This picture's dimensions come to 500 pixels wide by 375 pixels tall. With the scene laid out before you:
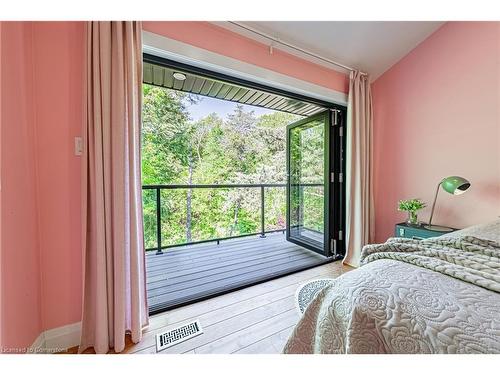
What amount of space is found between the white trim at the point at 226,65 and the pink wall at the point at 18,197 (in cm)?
67

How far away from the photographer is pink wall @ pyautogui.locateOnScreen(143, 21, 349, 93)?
5.11ft

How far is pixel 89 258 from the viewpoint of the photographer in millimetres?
1257

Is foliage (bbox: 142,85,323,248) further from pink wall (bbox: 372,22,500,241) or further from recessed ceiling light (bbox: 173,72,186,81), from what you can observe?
recessed ceiling light (bbox: 173,72,186,81)

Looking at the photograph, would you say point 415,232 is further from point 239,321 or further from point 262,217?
point 262,217

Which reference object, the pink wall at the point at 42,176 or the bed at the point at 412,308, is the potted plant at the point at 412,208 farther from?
the pink wall at the point at 42,176

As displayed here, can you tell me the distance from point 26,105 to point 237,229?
324 cm

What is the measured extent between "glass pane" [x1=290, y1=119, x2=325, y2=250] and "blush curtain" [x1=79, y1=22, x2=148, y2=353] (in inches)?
89.2

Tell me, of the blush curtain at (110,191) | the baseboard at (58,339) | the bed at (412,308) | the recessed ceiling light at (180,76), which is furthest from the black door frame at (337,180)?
the baseboard at (58,339)

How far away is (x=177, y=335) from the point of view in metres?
1.38

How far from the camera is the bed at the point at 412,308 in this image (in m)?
0.49

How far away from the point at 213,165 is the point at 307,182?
6.39 ft

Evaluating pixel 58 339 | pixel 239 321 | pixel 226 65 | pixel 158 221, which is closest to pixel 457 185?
pixel 239 321
